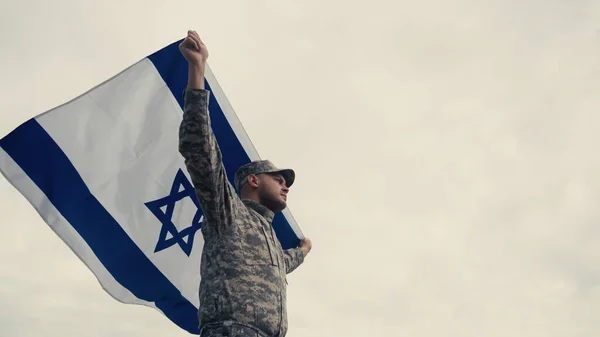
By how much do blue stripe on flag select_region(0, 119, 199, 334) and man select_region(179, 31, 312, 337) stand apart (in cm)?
265

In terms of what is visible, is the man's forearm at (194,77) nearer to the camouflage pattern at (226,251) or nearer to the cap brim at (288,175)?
the camouflage pattern at (226,251)

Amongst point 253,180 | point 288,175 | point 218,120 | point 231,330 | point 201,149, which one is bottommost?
point 231,330

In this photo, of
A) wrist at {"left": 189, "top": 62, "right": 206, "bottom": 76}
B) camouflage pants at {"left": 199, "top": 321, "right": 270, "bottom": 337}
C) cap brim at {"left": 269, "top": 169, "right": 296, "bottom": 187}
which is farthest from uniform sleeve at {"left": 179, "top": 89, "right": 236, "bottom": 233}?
cap brim at {"left": 269, "top": 169, "right": 296, "bottom": 187}

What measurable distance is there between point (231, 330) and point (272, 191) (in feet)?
6.27

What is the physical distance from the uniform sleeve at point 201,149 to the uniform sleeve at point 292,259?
7.06ft

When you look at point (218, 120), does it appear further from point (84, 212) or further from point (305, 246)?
point (84, 212)

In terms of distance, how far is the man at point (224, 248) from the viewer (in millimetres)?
5961

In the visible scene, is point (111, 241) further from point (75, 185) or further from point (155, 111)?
point (155, 111)

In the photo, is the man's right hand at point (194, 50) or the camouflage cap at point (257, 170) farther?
the camouflage cap at point (257, 170)

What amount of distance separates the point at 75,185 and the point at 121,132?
2.77 ft

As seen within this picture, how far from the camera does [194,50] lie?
6.06 meters

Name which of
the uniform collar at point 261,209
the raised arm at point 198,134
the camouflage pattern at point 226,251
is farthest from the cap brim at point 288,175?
the raised arm at point 198,134

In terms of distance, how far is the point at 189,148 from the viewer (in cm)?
595

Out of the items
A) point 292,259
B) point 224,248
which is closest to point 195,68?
point 224,248
